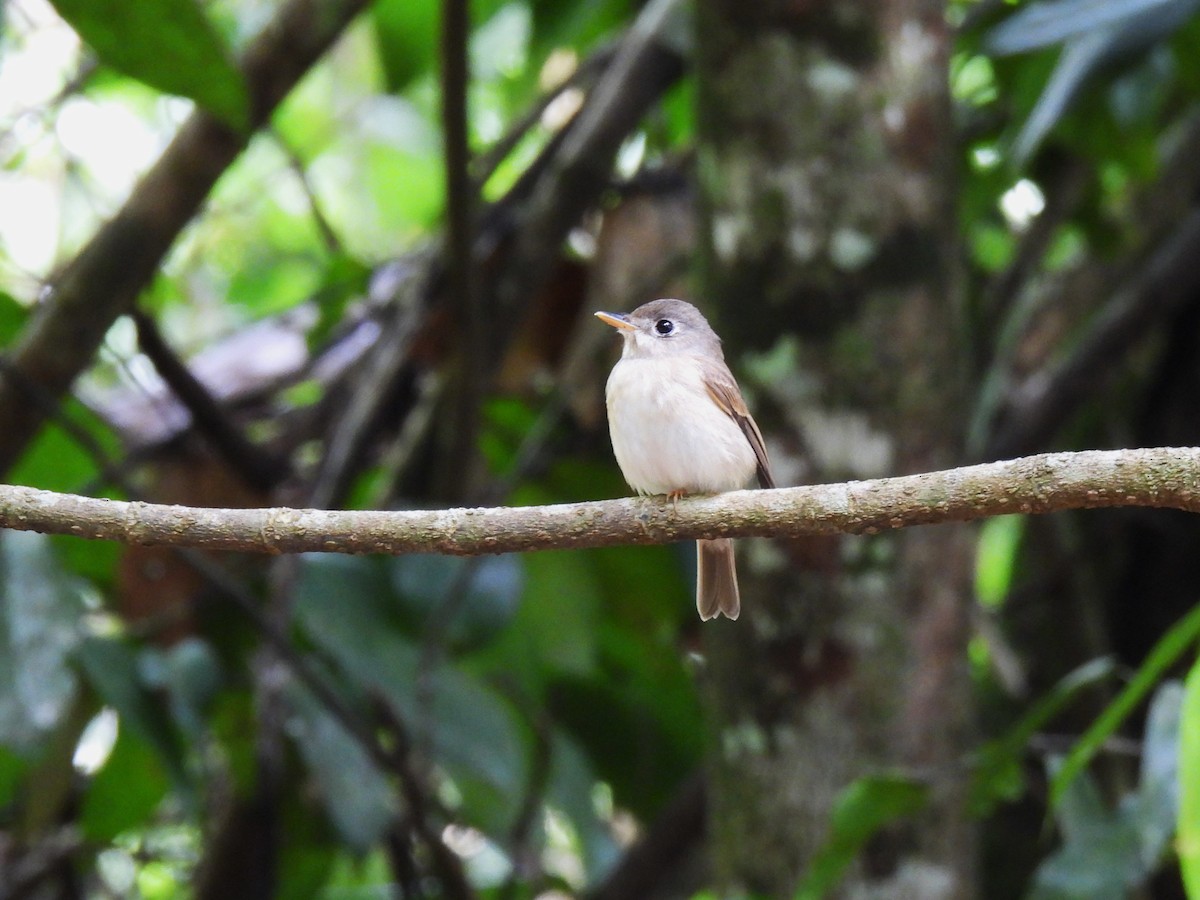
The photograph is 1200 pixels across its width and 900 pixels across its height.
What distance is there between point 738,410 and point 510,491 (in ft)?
4.28

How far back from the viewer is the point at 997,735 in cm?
536

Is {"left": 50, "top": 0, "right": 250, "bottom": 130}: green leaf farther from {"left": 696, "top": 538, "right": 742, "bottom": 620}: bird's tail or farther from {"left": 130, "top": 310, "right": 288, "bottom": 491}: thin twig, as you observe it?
{"left": 696, "top": 538, "right": 742, "bottom": 620}: bird's tail

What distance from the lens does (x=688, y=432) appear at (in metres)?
3.40

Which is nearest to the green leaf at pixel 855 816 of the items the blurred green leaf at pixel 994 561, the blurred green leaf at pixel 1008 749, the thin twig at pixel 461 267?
the blurred green leaf at pixel 1008 749

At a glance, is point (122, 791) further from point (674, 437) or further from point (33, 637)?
point (674, 437)

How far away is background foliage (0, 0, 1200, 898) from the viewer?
3623 millimetres

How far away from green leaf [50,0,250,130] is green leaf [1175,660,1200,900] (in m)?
2.24

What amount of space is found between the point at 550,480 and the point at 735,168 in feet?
4.78

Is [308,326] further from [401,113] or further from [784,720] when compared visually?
[784,720]

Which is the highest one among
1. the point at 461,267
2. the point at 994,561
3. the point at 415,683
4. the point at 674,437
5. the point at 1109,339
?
the point at 994,561

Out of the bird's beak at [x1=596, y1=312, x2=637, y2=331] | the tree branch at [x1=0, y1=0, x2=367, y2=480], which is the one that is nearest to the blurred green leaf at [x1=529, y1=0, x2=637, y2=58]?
the tree branch at [x1=0, y1=0, x2=367, y2=480]

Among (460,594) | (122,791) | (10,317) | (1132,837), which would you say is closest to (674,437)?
(460,594)

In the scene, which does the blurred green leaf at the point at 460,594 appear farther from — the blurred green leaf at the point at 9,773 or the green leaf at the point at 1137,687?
the green leaf at the point at 1137,687

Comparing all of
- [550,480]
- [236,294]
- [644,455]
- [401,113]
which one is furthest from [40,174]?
[644,455]
